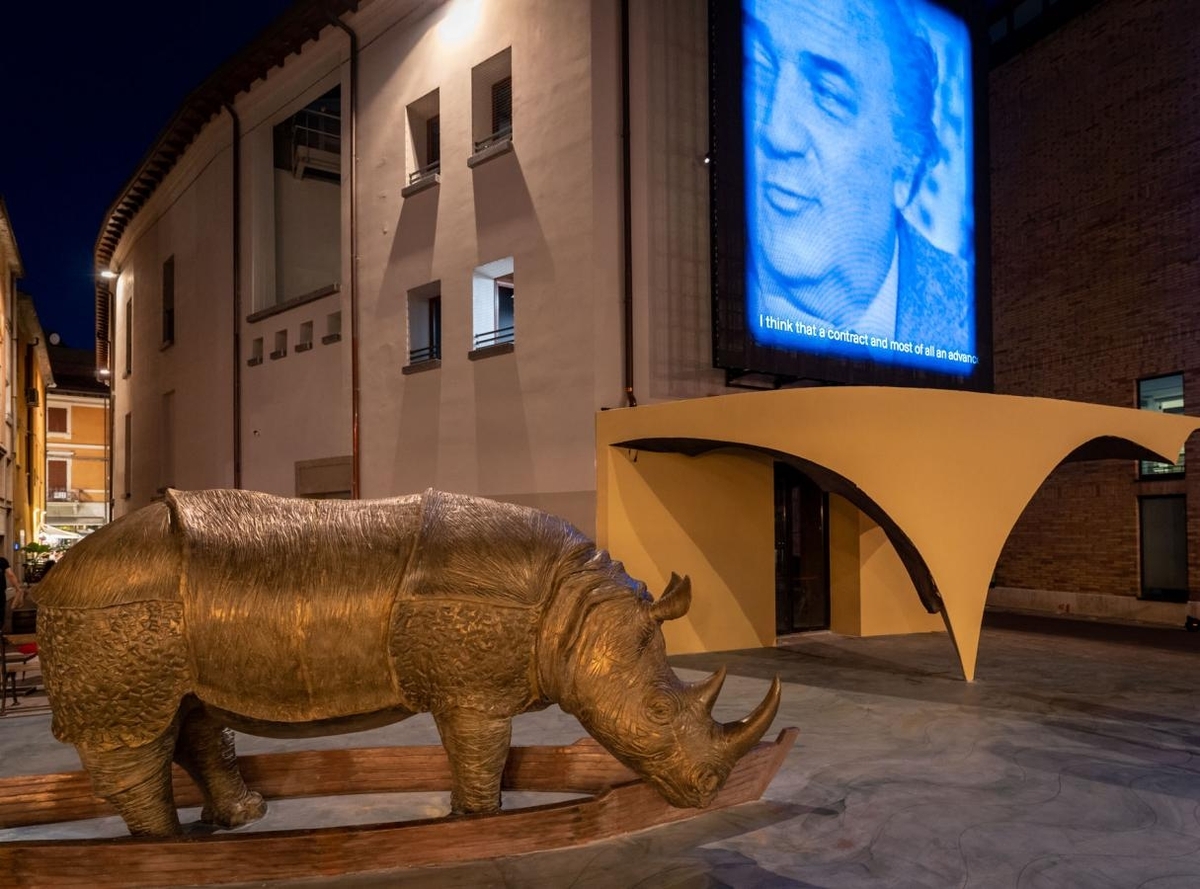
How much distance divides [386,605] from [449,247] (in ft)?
30.7

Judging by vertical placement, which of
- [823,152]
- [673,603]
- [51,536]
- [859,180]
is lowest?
[51,536]

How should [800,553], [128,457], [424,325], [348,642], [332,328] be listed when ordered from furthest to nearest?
[128,457] → [332,328] → [424,325] → [800,553] → [348,642]

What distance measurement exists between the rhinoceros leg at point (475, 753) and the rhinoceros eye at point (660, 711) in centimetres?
60

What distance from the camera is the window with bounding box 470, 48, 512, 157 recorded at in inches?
482

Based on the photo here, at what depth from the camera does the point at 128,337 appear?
83.2 feet

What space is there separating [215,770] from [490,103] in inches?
406

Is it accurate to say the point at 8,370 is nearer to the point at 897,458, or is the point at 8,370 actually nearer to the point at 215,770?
the point at 215,770

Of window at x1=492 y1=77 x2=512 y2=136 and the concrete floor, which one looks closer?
the concrete floor

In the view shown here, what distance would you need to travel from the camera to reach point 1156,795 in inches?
207

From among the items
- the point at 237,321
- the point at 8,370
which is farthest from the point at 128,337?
the point at 237,321

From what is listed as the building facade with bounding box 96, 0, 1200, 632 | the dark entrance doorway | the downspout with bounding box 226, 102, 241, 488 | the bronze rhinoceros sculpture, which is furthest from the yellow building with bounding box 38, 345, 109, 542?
the bronze rhinoceros sculpture

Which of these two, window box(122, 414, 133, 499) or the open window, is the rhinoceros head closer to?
the open window

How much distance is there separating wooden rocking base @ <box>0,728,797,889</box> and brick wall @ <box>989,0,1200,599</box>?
12287mm

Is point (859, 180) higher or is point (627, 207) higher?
point (859, 180)
